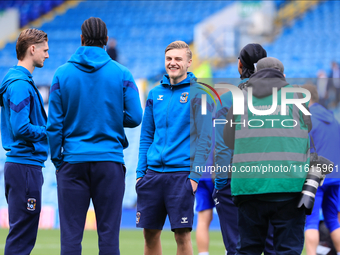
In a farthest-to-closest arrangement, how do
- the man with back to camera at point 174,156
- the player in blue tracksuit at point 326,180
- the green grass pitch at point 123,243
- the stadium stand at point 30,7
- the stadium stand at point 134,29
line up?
the stadium stand at point 30,7 < the stadium stand at point 134,29 < the green grass pitch at point 123,243 < the player in blue tracksuit at point 326,180 < the man with back to camera at point 174,156

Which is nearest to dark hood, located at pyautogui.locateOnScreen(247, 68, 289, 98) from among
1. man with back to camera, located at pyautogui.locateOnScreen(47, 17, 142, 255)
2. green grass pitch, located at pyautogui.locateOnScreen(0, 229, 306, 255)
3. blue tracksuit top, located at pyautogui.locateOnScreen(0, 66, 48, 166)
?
man with back to camera, located at pyautogui.locateOnScreen(47, 17, 142, 255)

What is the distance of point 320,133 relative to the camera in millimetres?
4785

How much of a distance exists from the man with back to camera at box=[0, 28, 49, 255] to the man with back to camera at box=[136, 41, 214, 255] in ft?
2.55

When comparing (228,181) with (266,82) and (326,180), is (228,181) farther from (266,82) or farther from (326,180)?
(326,180)

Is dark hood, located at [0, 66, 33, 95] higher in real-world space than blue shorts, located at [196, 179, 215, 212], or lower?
higher

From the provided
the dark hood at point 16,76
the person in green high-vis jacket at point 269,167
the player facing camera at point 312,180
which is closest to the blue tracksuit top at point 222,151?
the person in green high-vis jacket at point 269,167

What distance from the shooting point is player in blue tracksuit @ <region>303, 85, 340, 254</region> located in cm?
459

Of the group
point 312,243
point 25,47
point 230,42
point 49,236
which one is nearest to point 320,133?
point 312,243

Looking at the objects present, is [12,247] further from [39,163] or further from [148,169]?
[148,169]

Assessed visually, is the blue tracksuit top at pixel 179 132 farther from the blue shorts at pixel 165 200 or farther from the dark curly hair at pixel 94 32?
the dark curly hair at pixel 94 32

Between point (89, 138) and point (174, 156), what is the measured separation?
72 centimetres

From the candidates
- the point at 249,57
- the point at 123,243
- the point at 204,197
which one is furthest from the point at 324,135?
the point at 123,243

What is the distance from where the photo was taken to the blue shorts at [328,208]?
462 cm

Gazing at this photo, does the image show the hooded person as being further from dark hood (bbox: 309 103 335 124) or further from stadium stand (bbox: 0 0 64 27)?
stadium stand (bbox: 0 0 64 27)
